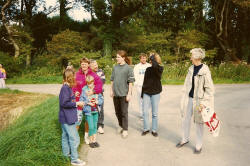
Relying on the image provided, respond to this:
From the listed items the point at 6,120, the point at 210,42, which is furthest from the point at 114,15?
the point at 6,120

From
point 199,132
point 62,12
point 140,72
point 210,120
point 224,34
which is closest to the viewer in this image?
point 210,120

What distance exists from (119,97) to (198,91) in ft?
6.24

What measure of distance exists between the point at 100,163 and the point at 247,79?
648 inches

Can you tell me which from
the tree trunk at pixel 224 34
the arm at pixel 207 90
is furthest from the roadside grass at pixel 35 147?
the tree trunk at pixel 224 34

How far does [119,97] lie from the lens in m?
5.70

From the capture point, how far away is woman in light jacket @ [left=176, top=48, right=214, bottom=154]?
4.43 metres

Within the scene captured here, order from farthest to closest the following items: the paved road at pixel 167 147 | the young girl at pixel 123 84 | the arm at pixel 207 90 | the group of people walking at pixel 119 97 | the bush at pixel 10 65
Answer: the bush at pixel 10 65, the young girl at pixel 123 84, the arm at pixel 207 90, the paved road at pixel 167 147, the group of people walking at pixel 119 97

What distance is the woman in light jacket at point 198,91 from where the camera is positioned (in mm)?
4430

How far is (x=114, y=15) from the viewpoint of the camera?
25.4m

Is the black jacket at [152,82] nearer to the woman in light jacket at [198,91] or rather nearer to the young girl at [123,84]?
the young girl at [123,84]

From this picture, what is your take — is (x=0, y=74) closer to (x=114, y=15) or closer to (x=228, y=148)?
(x=228, y=148)

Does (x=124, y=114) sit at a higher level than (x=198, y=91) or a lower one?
lower

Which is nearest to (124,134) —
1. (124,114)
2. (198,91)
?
(124,114)

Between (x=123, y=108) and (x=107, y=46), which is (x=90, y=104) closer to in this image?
(x=123, y=108)
